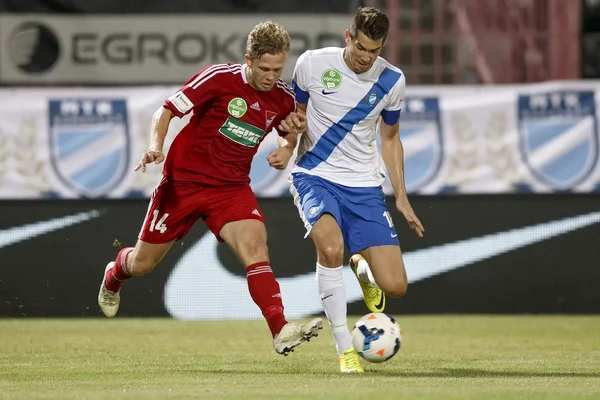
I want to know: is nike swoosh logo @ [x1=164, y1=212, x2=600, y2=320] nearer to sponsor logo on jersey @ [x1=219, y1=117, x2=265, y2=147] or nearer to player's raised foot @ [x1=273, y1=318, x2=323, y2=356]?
sponsor logo on jersey @ [x1=219, y1=117, x2=265, y2=147]

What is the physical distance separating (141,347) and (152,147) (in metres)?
2.33

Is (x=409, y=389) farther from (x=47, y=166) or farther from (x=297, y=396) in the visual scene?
(x=47, y=166)

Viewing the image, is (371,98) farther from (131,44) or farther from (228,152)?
(131,44)

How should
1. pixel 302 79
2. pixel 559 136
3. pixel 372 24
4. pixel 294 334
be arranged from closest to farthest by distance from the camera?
1. pixel 294 334
2. pixel 372 24
3. pixel 302 79
4. pixel 559 136

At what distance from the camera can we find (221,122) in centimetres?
805

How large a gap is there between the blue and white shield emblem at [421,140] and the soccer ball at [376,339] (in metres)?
4.74

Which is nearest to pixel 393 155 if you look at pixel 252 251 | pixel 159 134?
pixel 252 251

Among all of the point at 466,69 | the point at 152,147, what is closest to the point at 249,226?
the point at 152,147

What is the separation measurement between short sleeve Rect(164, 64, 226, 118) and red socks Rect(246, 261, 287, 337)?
1.11m

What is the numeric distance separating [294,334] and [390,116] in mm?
1712

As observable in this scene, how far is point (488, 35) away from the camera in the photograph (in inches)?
561

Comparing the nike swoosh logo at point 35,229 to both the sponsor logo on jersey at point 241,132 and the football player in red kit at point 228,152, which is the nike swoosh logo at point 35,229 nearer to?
the football player in red kit at point 228,152

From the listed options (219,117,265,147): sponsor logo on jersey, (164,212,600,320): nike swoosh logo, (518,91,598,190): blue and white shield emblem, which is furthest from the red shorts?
(518,91,598,190): blue and white shield emblem

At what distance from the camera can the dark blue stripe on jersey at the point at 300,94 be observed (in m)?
8.07
